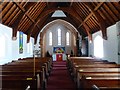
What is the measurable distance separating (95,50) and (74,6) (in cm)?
355

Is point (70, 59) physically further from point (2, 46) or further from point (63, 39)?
point (63, 39)

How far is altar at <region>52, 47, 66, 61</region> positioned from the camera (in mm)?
23125

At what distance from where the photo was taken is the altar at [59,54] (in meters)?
23.1

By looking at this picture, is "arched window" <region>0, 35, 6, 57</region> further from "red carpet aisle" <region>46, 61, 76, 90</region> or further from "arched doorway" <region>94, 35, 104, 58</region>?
"arched doorway" <region>94, 35, 104, 58</region>

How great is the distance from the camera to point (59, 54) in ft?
76.5

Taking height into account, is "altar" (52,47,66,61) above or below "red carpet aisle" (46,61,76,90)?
above

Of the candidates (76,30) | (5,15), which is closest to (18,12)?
(5,15)

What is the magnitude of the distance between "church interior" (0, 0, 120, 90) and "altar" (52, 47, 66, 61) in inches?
81.5

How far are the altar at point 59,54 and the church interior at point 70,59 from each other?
207cm

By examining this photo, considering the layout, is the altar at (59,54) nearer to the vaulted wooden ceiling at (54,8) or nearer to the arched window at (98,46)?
the vaulted wooden ceiling at (54,8)

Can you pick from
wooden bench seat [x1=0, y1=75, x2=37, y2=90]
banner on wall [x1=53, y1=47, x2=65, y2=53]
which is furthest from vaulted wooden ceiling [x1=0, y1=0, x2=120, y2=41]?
banner on wall [x1=53, y1=47, x2=65, y2=53]

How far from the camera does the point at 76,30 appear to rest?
21.3 m

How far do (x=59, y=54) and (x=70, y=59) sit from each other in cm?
943

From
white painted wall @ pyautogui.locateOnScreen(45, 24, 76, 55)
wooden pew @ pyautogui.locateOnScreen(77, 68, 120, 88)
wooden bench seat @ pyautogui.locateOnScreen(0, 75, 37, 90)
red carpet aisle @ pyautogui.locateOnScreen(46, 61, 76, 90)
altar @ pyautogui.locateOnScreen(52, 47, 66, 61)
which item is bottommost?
red carpet aisle @ pyautogui.locateOnScreen(46, 61, 76, 90)
